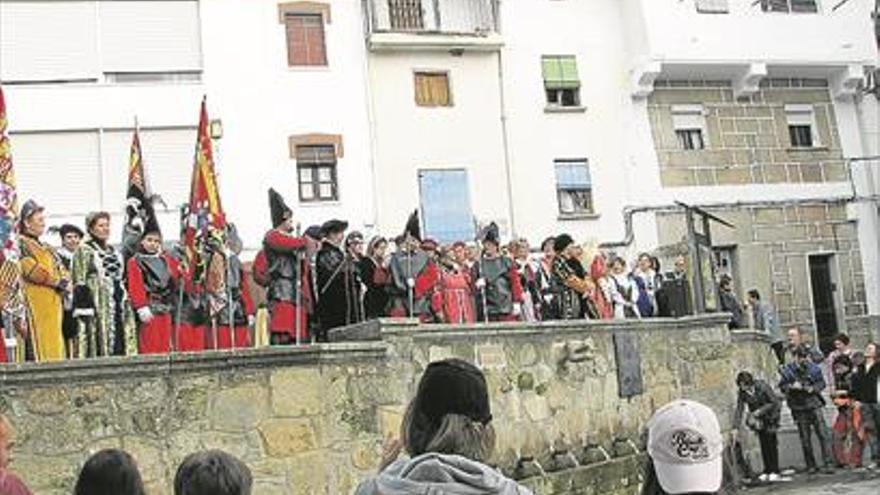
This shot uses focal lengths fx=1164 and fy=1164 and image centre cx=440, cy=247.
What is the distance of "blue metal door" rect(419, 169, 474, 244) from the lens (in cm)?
2467

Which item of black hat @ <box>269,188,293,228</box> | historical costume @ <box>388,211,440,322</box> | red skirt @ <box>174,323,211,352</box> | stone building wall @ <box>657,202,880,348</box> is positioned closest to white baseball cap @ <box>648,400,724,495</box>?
red skirt @ <box>174,323,211,352</box>

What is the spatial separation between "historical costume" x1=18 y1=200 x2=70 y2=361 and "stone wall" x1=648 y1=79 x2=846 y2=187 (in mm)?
17991

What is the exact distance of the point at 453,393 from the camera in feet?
11.4

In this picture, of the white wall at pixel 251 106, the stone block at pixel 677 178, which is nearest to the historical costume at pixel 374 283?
the white wall at pixel 251 106

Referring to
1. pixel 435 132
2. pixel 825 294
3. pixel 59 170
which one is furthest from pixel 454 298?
pixel 825 294

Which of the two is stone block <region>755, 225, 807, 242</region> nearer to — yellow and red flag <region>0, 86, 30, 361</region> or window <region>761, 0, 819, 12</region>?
window <region>761, 0, 819, 12</region>

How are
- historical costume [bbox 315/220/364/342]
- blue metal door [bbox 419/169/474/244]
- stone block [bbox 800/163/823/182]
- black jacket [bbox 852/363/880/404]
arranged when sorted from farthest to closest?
stone block [bbox 800/163/823/182] → blue metal door [bbox 419/169/474/244] → black jacket [bbox 852/363/880/404] → historical costume [bbox 315/220/364/342]

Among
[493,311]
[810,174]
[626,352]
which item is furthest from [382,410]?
[810,174]

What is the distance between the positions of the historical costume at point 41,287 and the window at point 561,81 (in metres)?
17.3

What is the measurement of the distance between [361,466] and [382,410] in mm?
559

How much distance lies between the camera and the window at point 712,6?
26.5 metres

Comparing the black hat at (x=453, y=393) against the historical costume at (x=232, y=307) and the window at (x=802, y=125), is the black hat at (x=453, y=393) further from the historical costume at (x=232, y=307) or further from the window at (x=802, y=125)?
the window at (x=802, y=125)

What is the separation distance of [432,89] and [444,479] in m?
22.2

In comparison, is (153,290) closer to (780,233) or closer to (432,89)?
(432,89)
